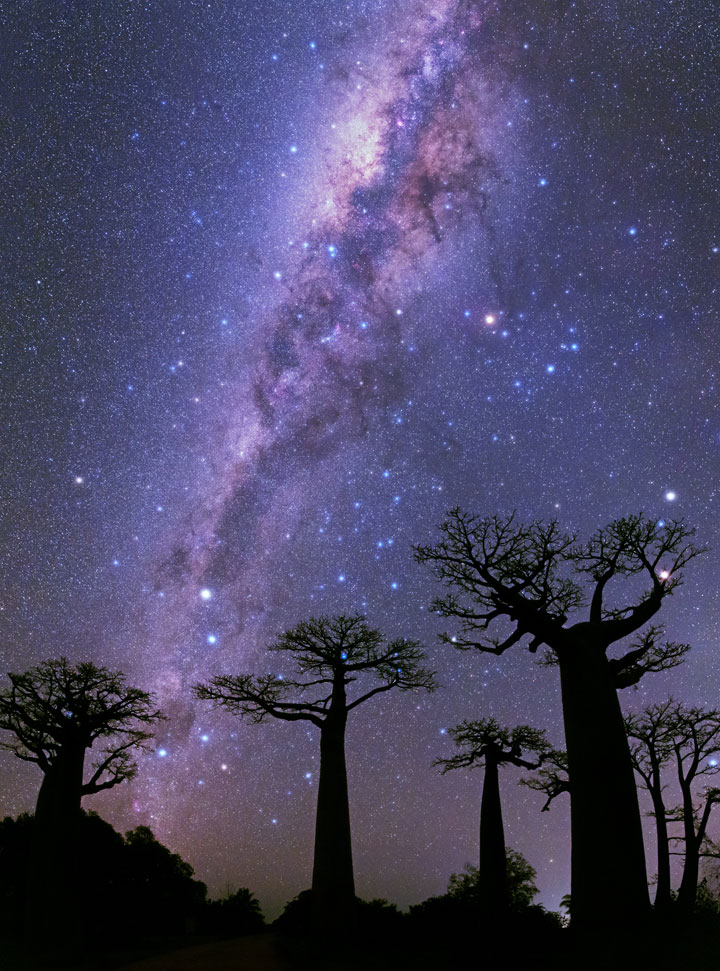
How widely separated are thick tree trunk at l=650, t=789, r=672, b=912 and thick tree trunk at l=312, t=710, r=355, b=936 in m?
7.06

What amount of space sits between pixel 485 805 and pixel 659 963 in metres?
7.92

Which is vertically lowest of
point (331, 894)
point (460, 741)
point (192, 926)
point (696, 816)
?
point (192, 926)

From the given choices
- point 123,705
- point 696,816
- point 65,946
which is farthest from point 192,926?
point 696,816

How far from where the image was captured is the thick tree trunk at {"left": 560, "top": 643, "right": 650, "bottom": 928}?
8.63m

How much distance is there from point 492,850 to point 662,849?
450cm

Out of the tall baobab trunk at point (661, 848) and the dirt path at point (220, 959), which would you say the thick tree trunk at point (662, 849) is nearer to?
the tall baobab trunk at point (661, 848)

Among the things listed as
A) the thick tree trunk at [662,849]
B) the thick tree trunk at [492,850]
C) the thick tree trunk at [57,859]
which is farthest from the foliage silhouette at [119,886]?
the thick tree trunk at [662,849]

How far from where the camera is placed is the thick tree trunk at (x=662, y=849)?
15141mm

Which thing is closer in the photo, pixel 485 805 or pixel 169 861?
pixel 485 805

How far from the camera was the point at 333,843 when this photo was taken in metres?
14.4

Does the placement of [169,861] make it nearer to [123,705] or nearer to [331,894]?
[123,705]

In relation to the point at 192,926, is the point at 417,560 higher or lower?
higher

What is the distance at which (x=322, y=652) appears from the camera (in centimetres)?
1627

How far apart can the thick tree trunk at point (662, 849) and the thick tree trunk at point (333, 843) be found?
278 inches
